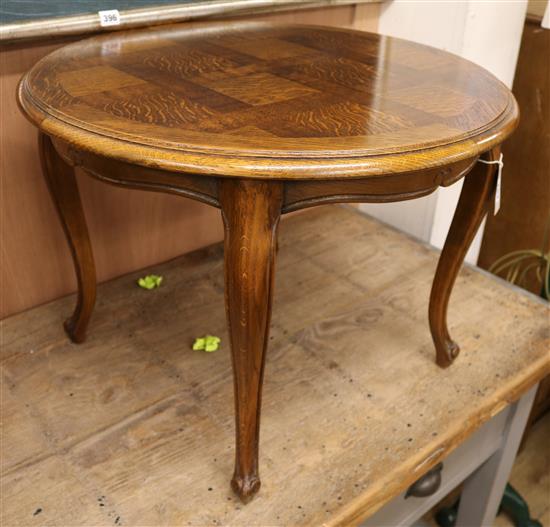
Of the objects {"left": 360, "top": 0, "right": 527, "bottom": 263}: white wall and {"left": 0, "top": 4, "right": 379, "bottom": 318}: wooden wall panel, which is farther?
{"left": 360, "top": 0, "right": 527, "bottom": 263}: white wall

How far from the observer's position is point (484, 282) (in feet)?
4.94

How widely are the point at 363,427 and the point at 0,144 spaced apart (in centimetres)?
84

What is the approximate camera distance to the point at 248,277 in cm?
79

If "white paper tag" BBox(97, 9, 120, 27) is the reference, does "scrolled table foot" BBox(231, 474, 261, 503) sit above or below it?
below

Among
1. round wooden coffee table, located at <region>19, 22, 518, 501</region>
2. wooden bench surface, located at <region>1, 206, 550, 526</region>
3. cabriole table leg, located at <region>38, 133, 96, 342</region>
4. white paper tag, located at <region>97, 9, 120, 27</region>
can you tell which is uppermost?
white paper tag, located at <region>97, 9, 120, 27</region>

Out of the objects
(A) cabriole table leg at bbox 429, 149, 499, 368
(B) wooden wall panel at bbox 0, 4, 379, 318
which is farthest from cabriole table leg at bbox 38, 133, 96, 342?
(A) cabriole table leg at bbox 429, 149, 499, 368

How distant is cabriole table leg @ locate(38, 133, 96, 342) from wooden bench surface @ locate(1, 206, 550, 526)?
6 cm

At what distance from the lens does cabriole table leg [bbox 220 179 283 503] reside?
76 centimetres

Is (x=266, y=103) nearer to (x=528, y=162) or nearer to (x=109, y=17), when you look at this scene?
(x=109, y=17)

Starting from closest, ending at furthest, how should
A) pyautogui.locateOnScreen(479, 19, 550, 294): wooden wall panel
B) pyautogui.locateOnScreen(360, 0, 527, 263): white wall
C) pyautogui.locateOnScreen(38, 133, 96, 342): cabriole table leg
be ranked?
pyautogui.locateOnScreen(38, 133, 96, 342): cabriole table leg
pyautogui.locateOnScreen(360, 0, 527, 263): white wall
pyautogui.locateOnScreen(479, 19, 550, 294): wooden wall panel

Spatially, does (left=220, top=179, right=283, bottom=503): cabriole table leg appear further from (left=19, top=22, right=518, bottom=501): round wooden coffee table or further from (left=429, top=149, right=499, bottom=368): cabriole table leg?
(left=429, top=149, right=499, bottom=368): cabriole table leg

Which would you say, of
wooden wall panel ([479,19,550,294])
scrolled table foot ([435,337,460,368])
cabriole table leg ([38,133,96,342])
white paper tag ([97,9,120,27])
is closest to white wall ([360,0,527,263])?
wooden wall panel ([479,19,550,294])

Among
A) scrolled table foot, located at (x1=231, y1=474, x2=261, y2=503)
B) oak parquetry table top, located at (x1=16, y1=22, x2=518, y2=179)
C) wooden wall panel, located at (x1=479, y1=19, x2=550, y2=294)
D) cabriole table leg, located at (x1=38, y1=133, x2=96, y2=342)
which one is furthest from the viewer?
wooden wall panel, located at (x1=479, y1=19, x2=550, y2=294)

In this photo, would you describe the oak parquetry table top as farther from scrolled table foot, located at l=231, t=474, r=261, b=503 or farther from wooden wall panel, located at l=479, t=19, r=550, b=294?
wooden wall panel, located at l=479, t=19, r=550, b=294
